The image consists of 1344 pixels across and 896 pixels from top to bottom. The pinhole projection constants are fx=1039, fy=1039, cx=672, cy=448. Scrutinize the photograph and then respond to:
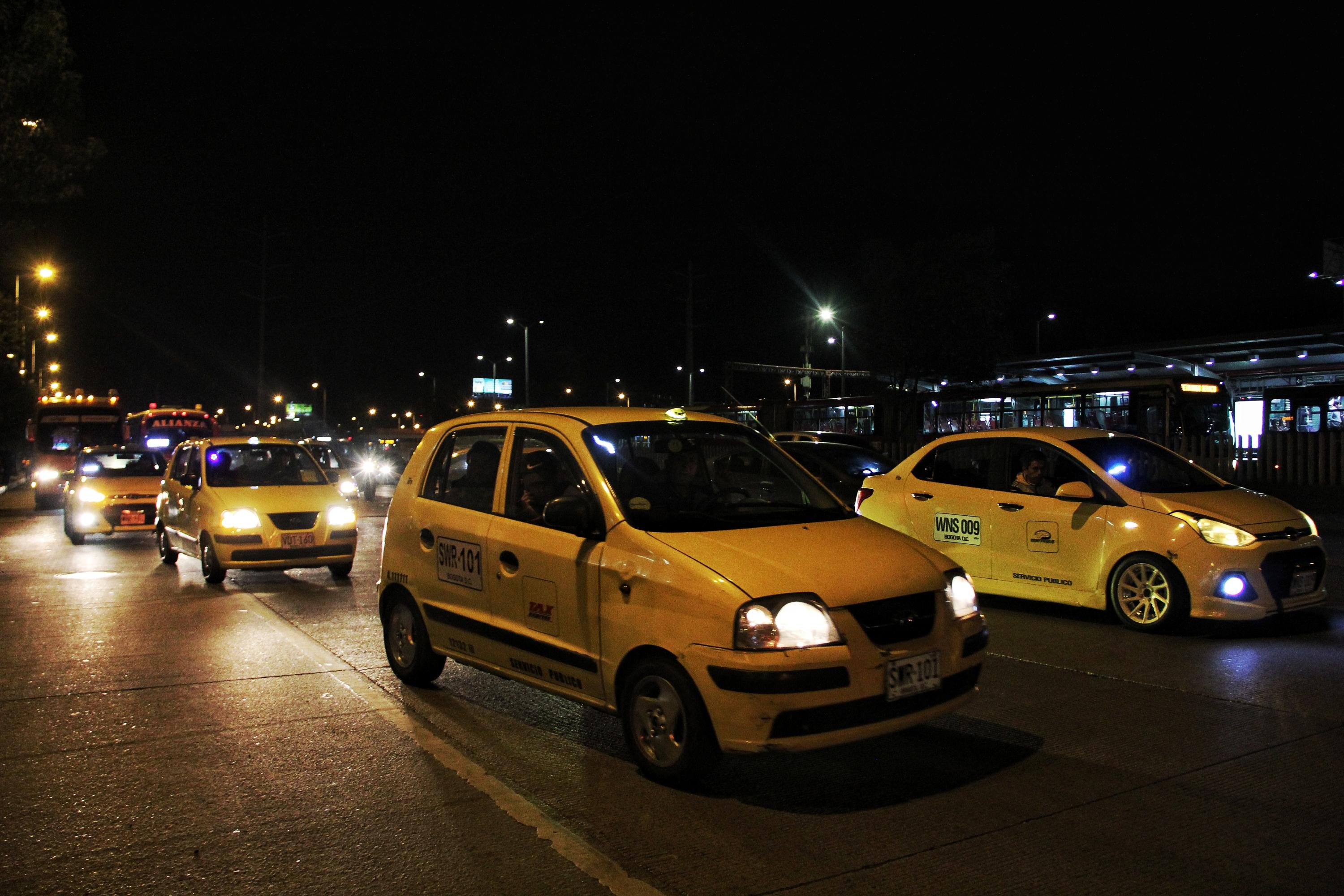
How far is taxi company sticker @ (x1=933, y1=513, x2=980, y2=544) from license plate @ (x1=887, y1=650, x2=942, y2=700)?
467 cm

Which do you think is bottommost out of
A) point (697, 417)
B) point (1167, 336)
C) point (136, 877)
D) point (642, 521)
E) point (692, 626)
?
point (136, 877)

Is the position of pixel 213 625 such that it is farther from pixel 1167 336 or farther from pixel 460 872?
pixel 1167 336

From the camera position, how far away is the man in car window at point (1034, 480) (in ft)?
29.4

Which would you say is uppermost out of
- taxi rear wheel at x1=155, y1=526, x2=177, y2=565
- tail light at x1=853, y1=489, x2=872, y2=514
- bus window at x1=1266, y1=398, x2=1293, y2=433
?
bus window at x1=1266, y1=398, x2=1293, y2=433

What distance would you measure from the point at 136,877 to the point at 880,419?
28.1 m

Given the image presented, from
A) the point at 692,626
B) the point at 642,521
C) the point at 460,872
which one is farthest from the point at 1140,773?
the point at 460,872

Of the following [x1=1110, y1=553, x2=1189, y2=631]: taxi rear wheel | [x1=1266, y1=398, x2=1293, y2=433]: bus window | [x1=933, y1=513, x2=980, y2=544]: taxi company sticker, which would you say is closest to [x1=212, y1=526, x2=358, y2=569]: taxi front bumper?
[x1=933, y1=513, x2=980, y2=544]: taxi company sticker

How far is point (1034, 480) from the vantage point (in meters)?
9.00

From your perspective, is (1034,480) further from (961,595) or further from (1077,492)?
(961,595)

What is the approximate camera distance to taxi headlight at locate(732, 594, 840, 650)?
4.32 metres

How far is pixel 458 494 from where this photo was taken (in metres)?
6.30

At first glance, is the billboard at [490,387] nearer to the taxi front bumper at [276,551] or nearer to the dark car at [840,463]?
the dark car at [840,463]

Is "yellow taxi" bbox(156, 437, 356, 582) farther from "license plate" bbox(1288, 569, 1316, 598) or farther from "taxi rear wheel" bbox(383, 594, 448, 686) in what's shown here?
"license plate" bbox(1288, 569, 1316, 598)

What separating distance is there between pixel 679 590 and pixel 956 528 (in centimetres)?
540
